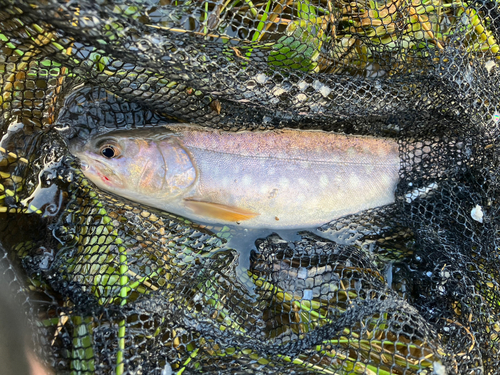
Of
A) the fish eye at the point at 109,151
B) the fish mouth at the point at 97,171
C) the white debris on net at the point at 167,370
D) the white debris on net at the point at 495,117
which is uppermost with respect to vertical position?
the white debris on net at the point at 495,117

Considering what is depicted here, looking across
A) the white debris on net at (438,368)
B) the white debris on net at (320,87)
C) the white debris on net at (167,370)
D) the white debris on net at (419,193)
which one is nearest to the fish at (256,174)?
the white debris on net at (419,193)

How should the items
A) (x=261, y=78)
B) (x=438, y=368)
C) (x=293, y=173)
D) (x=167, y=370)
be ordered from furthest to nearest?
(x=293, y=173) → (x=261, y=78) → (x=167, y=370) → (x=438, y=368)

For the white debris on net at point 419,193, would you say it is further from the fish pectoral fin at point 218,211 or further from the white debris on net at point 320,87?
the fish pectoral fin at point 218,211

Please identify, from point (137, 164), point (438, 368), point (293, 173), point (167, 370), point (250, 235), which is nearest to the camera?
point (438, 368)

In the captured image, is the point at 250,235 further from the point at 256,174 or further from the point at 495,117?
the point at 495,117

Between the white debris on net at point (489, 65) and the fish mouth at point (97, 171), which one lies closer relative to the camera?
the fish mouth at point (97, 171)

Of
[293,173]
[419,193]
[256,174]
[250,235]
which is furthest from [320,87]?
[250,235]

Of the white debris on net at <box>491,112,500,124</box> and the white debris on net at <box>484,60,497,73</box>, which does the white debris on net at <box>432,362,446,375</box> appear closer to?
the white debris on net at <box>491,112,500,124</box>

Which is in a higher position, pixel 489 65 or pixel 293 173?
pixel 489 65
